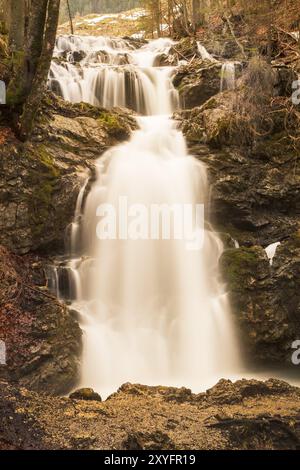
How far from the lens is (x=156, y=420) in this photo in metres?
4.94

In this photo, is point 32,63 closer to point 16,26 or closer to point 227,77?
point 16,26

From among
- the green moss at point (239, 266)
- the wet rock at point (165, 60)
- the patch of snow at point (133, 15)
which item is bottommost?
the green moss at point (239, 266)

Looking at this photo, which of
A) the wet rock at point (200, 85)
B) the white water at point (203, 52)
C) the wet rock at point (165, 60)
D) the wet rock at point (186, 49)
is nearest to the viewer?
the wet rock at point (200, 85)

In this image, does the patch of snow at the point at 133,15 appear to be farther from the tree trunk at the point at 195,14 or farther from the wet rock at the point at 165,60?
the wet rock at the point at 165,60

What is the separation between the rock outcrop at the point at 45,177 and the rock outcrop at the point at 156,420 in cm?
349

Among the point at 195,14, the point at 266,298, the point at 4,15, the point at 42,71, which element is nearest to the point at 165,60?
the point at 195,14

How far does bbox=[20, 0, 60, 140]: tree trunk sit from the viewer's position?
752 cm

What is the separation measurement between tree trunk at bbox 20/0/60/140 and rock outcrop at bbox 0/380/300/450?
5.09 metres

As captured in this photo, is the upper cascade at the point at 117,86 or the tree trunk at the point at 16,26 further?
the upper cascade at the point at 117,86

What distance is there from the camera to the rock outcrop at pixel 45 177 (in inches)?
313

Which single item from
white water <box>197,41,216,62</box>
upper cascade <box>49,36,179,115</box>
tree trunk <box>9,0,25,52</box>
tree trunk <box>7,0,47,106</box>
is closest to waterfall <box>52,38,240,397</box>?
tree trunk <box>7,0,47,106</box>

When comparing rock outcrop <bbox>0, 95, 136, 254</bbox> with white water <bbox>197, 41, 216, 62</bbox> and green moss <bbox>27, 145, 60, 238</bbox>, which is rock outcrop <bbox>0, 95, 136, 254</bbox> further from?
white water <bbox>197, 41, 216, 62</bbox>

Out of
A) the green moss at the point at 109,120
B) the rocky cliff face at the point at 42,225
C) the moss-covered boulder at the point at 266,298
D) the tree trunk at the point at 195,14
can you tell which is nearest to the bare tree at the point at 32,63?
the rocky cliff face at the point at 42,225

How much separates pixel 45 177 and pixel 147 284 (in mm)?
3063
